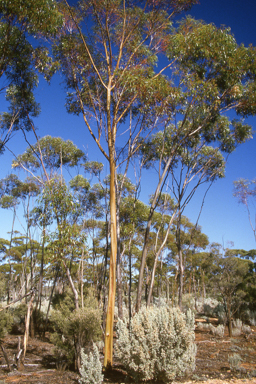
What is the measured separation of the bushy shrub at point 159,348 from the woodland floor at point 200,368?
1.66 feet

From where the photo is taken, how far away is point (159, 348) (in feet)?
14.3

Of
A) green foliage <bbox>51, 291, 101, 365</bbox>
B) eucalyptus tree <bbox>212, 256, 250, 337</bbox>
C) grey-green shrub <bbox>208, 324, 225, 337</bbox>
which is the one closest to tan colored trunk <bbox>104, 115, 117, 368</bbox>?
green foliage <bbox>51, 291, 101, 365</bbox>

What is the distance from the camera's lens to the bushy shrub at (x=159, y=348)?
4.20m

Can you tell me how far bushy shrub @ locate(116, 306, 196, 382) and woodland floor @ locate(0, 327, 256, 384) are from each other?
0.50 metres

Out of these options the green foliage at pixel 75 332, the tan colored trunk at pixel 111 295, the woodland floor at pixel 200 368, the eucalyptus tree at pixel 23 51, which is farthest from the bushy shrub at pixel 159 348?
the eucalyptus tree at pixel 23 51

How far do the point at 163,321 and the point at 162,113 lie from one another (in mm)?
5909

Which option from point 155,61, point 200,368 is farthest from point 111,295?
point 155,61

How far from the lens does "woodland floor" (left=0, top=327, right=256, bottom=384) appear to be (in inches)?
192

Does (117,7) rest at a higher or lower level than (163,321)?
higher

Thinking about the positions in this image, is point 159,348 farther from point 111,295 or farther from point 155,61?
point 155,61

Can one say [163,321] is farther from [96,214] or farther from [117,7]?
[96,214]

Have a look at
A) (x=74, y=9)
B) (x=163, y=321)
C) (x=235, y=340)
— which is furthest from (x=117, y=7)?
(x=235, y=340)

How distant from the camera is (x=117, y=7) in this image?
275 inches

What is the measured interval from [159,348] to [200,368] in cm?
205
